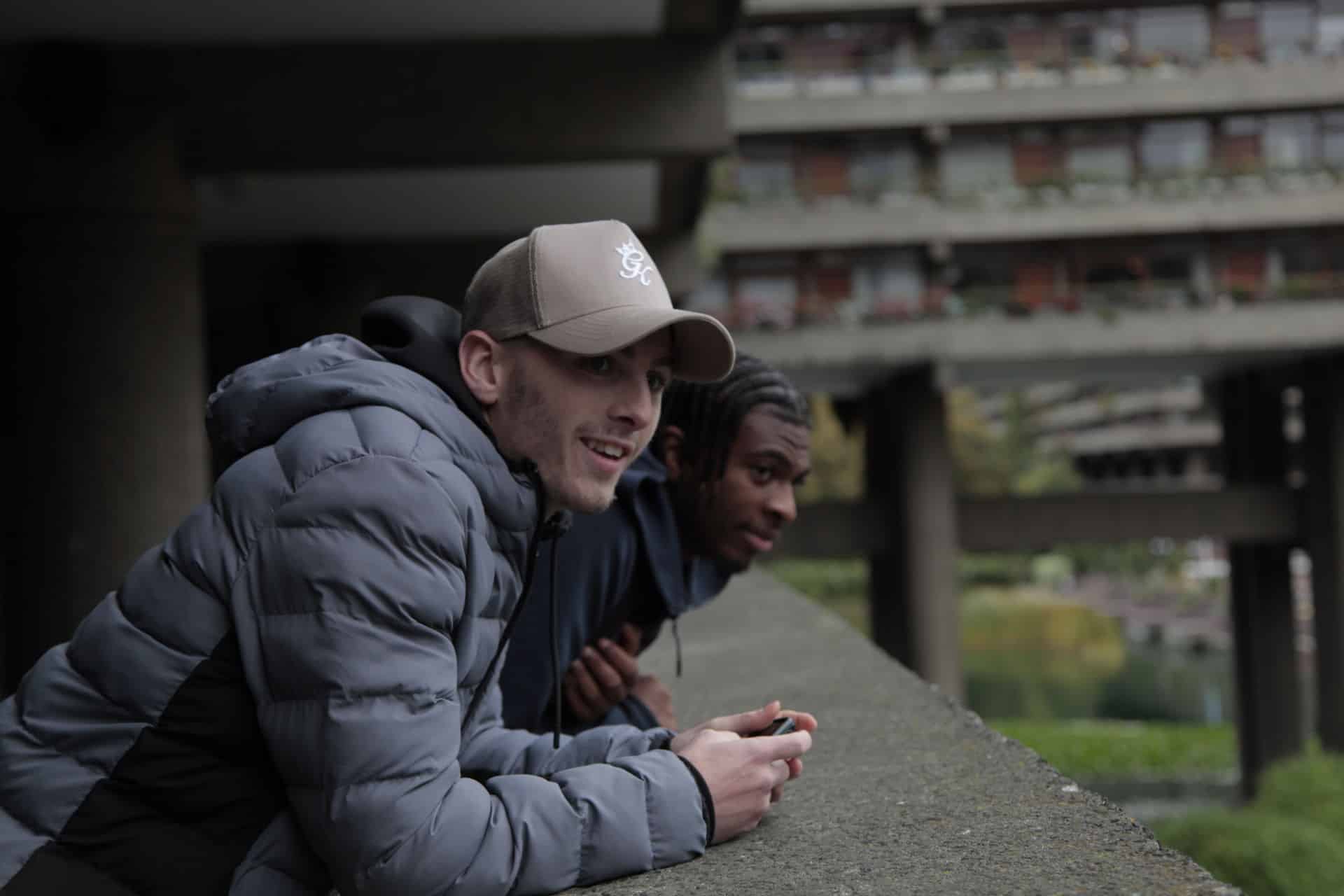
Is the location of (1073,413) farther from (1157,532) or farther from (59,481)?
(59,481)

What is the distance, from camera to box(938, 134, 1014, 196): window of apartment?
32.5 m

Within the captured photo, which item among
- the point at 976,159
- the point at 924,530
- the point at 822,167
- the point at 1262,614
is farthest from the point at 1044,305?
the point at 1262,614

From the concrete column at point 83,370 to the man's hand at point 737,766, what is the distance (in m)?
6.15

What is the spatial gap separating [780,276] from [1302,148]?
11952 mm

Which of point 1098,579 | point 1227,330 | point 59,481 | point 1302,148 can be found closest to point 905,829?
point 59,481

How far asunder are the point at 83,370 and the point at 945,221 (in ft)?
80.0

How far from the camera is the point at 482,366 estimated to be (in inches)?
88.1

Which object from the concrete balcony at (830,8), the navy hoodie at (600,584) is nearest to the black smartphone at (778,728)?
the navy hoodie at (600,584)

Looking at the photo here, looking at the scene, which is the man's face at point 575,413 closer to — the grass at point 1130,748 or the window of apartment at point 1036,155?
the grass at point 1130,748

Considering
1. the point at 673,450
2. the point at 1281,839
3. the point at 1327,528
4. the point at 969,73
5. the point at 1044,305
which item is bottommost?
the point at 1281,839

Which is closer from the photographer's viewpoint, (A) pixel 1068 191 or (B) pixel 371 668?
(B) pixel 371 668

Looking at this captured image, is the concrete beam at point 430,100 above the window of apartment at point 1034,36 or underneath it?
underneath

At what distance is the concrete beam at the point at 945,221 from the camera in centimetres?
2991

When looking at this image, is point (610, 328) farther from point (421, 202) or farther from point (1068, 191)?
point (1068, 191)
